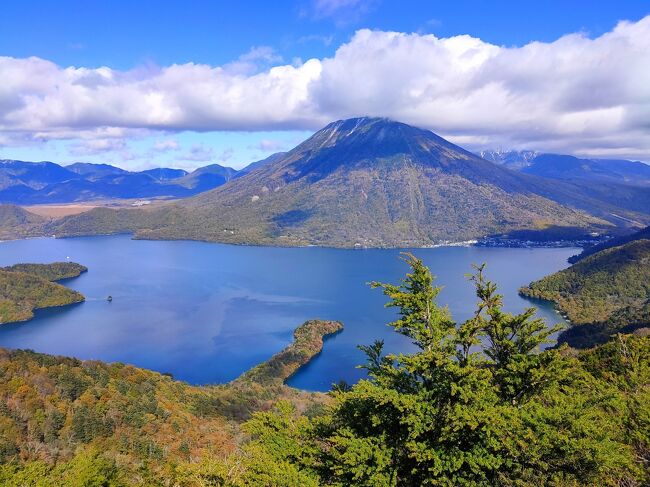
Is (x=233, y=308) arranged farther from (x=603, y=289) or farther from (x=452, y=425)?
(x=452, y=425)

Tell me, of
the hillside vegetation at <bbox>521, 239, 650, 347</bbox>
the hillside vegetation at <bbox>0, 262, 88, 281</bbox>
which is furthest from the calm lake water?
the hillside vegetation at <bbox>521, 239, 650, 347</bbox>

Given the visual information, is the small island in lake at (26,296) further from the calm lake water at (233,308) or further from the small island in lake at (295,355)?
the small island in lake at (295,355)

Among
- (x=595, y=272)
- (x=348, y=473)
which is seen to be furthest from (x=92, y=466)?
(x=595, y=272)

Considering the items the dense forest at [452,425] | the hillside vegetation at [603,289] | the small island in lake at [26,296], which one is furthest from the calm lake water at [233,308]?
the dense forest at [452,425]

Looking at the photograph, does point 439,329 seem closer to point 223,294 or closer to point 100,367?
point 100,367

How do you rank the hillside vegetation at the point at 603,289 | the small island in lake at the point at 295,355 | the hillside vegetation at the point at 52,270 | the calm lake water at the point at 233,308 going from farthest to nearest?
the hillside vegetation at the point at 52,270 < the hillside vegetation at the point at 603,289 < the calm lake water at the point at 233,308 < the small island in lake at the point at 295,355

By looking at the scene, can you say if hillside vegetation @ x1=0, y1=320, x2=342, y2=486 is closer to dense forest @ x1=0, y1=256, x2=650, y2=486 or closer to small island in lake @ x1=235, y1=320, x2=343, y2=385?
small island in lake @ x1=235, y1=320, x2=343, y2=385
